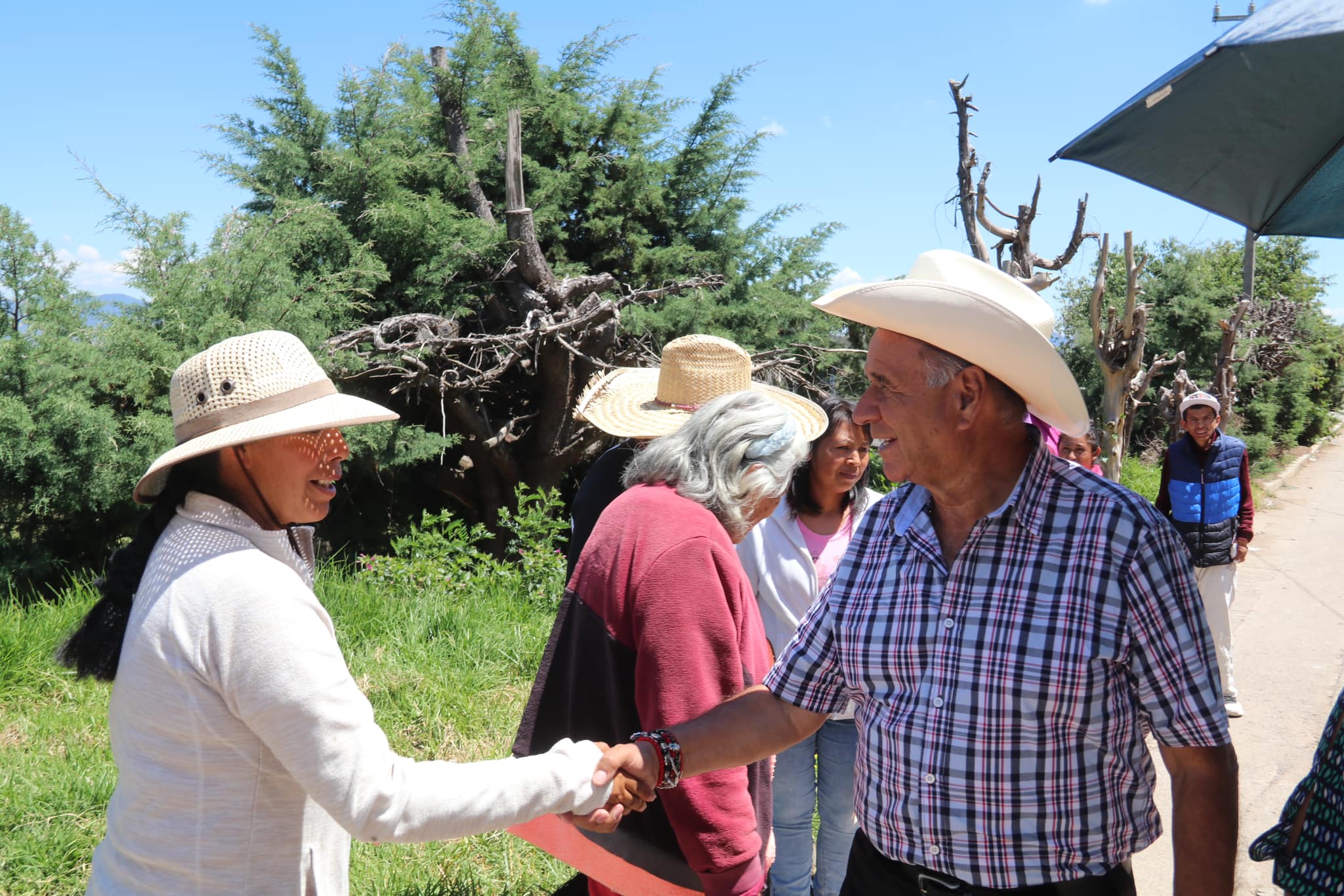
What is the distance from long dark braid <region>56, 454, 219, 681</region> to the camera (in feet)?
5.96

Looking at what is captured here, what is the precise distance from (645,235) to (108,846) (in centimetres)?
1070

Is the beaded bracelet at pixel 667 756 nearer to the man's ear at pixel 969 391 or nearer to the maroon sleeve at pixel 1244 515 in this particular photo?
the man's ear at pixel 969 391

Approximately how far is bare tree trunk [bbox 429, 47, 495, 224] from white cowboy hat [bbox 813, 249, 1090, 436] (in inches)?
372

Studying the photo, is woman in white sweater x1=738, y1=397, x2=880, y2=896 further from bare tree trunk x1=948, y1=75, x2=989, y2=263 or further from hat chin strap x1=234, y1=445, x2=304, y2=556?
bare tree trunk x1=948, y1=75, x2=989, y2=263

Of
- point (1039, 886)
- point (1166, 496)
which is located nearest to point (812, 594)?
point (1039, 886)

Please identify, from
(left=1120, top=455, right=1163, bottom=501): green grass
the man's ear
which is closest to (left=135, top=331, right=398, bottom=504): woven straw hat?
the man's ear

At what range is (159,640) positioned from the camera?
1.69m

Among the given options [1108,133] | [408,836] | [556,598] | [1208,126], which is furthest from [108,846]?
[556,598]

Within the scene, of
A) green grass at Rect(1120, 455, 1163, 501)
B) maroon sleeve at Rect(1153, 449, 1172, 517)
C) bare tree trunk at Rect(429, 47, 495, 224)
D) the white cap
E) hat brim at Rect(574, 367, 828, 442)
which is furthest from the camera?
green grass at Rect(1120, 455, 1163, 501)

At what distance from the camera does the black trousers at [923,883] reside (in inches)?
72.6

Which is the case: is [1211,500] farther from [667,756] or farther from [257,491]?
[257,491]

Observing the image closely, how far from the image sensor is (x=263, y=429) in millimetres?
1848

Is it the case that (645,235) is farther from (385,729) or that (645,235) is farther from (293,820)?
(293,820)

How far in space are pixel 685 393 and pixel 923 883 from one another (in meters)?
1.87
